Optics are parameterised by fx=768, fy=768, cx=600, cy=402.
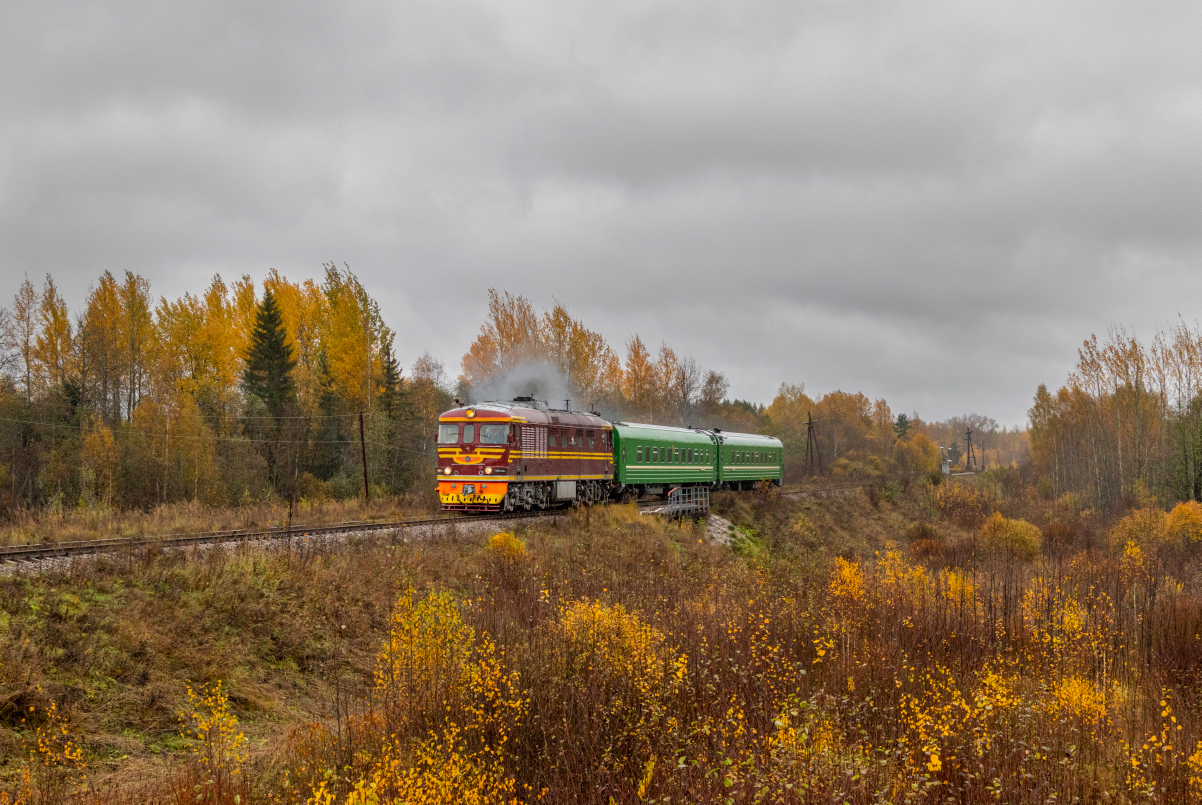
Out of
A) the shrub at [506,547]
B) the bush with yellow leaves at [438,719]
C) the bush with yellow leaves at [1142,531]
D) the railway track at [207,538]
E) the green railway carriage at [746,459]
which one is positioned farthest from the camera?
the green railway carriage at [746,459]

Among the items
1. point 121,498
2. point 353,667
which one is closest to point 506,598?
point 353,667

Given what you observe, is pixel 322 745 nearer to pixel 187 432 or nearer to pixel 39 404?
pixel 187 432

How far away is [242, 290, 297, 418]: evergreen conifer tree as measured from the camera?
4094 cm

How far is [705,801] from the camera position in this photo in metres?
5.07

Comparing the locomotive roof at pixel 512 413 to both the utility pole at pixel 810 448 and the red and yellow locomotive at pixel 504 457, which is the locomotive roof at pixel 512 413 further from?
the utility pole at pixel 810 448

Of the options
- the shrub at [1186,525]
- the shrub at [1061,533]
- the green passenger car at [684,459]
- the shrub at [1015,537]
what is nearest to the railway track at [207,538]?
the green passenger car at [684,459]

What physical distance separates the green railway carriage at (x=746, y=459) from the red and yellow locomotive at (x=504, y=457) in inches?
552

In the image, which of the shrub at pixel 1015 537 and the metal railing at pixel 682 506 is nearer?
the shrub at pixel 1015 537

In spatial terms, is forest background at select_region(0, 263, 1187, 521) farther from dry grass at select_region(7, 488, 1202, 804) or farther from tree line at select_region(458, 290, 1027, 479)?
dry grass at select_region(7, 488, 1202, 804)

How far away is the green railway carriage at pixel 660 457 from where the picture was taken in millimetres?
27156

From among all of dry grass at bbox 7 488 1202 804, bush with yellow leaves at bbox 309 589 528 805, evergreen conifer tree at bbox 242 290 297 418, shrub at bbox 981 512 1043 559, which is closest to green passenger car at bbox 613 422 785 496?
shrub at bbox 981 512 1043 559

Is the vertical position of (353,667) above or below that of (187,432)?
below

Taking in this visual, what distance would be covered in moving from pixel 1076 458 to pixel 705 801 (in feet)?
183

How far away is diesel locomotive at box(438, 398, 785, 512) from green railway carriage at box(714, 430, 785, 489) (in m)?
3.72
